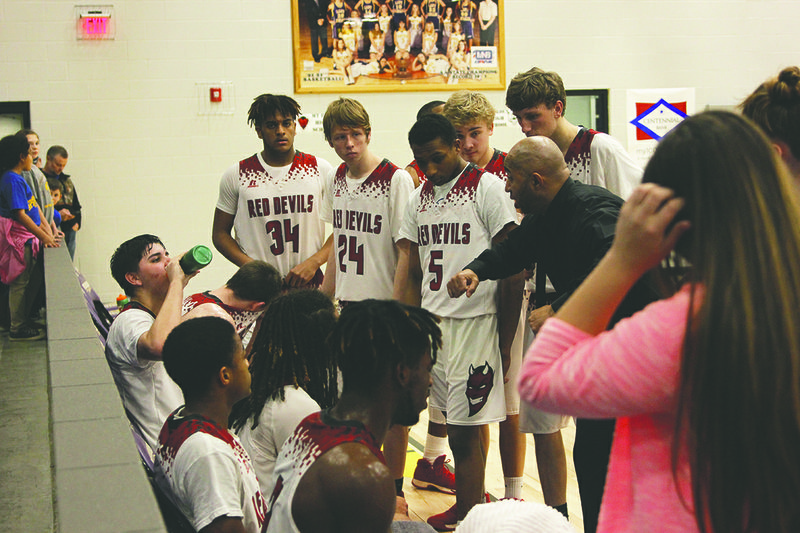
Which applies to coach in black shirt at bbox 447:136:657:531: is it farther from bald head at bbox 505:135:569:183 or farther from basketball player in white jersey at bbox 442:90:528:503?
basketball player in white jersey at bbox 442:90:528:503

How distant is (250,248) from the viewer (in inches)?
173

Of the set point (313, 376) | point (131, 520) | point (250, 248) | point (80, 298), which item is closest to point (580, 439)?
point (313, 376)

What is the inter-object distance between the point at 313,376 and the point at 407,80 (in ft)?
22.3

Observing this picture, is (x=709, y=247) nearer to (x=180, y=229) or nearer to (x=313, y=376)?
(x=313, y=376)

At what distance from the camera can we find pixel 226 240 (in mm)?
4445

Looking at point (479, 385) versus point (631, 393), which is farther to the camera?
point (479, 385)

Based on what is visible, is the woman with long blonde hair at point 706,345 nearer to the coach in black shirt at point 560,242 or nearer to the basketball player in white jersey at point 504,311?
the coach in black shirt at point 560,242

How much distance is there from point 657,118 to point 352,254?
6580 millimetres

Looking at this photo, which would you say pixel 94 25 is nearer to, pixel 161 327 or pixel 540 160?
pixel 161 327

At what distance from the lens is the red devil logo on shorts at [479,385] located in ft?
11.5

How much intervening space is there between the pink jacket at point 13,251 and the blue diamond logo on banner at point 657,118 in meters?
6.56

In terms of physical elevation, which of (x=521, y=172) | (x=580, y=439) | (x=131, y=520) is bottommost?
(x=580, y=439)

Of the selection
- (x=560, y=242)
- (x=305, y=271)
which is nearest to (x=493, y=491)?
(x=305, y=271)

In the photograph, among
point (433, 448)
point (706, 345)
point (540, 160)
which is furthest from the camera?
point (433, 448)
